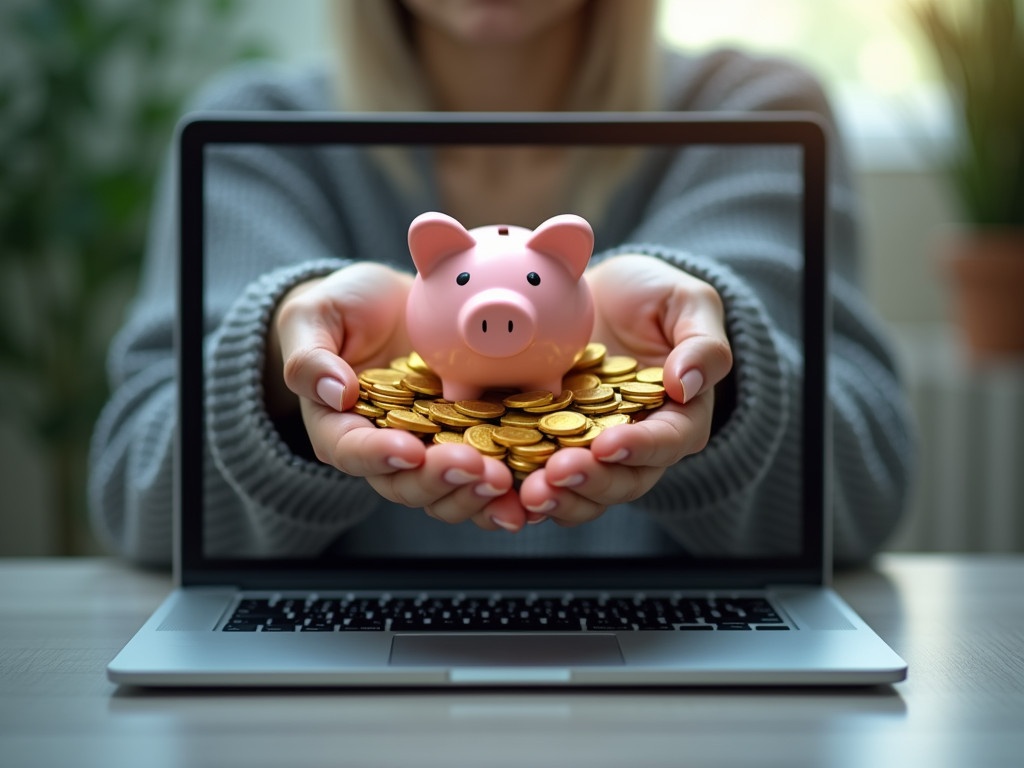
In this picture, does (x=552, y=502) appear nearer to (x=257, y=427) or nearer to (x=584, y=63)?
(x=257, y=427)

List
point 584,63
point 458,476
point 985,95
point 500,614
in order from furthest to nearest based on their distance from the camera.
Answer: point 985,95 < point 584,63 < point 500,614 < point 458,476

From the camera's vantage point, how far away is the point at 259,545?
625 millimetres

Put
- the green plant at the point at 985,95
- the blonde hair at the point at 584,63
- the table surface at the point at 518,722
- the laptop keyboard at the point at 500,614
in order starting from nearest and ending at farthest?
the table surface at the point at 518,722 < the laptop keyboard at the point at 500,614 < the blonde hair at the point at 584,63 < the green plant at the point at 985,95

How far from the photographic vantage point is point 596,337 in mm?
569

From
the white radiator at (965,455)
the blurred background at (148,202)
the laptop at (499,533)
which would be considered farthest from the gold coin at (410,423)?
the white radiator at (965,455)

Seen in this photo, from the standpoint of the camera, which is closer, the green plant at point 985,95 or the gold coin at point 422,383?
the gold coin at point 422,383

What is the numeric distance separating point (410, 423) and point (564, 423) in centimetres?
7

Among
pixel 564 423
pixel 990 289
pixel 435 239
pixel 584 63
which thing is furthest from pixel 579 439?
pixel 990 289

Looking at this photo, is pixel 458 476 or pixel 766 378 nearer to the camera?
pixel 458 476

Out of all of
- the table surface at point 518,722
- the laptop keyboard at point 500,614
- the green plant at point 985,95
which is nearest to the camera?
the table surface at point 518,722

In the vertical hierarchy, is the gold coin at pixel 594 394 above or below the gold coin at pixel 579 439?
above

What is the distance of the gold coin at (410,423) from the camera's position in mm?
A: 499

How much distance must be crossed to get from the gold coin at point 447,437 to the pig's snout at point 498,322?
4cm

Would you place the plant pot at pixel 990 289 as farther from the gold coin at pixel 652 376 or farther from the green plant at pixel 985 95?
the gold coin at pixel 652 376
